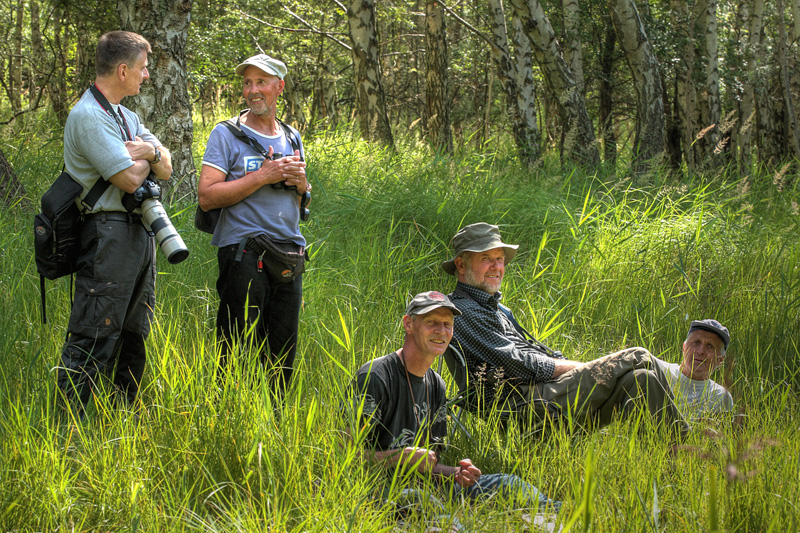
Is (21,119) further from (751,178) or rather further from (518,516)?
(751,178)

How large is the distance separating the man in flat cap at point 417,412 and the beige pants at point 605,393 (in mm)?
605

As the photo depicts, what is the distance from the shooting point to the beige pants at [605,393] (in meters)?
3.48

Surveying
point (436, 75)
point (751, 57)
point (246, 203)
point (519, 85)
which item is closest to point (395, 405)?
point (246, 203)

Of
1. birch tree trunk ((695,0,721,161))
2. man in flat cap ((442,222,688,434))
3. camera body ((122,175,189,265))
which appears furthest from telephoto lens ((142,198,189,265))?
birch tree trunk ((695,0,721,161))

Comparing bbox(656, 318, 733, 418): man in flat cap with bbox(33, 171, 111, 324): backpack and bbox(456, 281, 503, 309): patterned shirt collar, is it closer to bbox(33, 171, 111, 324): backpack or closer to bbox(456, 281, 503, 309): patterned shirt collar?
bbox(456, 281, 503, 309): patterned shirt collar

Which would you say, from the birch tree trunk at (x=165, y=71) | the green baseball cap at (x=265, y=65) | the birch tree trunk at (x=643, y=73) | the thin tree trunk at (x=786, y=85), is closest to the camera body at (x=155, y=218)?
the green baseball cap at (x=265, y=65)

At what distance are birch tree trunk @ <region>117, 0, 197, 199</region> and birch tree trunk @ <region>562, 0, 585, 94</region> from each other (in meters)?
5.78

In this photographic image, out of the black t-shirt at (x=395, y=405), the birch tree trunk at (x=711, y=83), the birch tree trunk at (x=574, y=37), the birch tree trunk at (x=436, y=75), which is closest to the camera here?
the black t-shirt at (x=395, y=405)

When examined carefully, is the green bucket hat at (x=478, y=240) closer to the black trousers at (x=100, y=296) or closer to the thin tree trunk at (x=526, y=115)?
the black trousers at (x=100, y=296)

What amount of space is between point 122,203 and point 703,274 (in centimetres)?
431

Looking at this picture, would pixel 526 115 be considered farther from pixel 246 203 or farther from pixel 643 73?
pixel 246 203

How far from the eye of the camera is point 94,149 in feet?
10.2

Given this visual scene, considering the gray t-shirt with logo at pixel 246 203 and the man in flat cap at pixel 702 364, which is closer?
the gray t-shirt with logo at pixel 246 203

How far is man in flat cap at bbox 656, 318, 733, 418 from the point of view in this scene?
3916 mm
